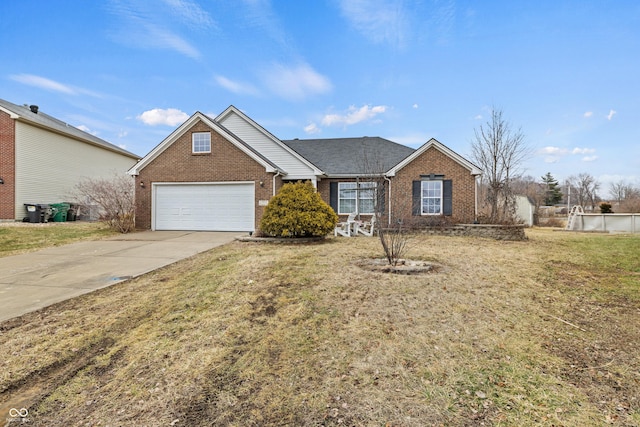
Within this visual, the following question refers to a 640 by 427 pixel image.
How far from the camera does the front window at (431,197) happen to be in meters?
15.4

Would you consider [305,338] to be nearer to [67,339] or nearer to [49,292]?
[67,339]

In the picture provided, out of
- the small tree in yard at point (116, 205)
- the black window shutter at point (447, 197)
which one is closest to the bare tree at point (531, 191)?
the black window shutter at point (447, 197)

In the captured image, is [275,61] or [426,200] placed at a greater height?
[275,61]

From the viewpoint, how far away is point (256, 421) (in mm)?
2604

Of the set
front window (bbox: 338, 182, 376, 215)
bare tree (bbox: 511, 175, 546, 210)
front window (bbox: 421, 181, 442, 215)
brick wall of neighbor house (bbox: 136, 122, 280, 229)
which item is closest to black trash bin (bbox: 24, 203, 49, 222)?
brick wall of neighbor house (bbox: 136, 122, 280, 229)

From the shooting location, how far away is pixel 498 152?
17.8 m

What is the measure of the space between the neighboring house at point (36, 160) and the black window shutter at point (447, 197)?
21428mm

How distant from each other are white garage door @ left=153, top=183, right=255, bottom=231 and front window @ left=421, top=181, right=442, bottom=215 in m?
7.92

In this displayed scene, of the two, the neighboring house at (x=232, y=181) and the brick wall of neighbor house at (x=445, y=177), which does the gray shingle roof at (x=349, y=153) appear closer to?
the neighboring house at (x=232, y=181)

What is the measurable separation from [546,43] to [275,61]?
10.5m

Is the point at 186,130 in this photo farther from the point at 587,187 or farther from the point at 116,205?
the point at 587,187

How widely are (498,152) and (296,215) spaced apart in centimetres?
1294

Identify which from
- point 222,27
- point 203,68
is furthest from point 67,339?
point 203,68

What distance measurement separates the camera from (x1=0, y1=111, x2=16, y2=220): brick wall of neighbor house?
17062 mm
